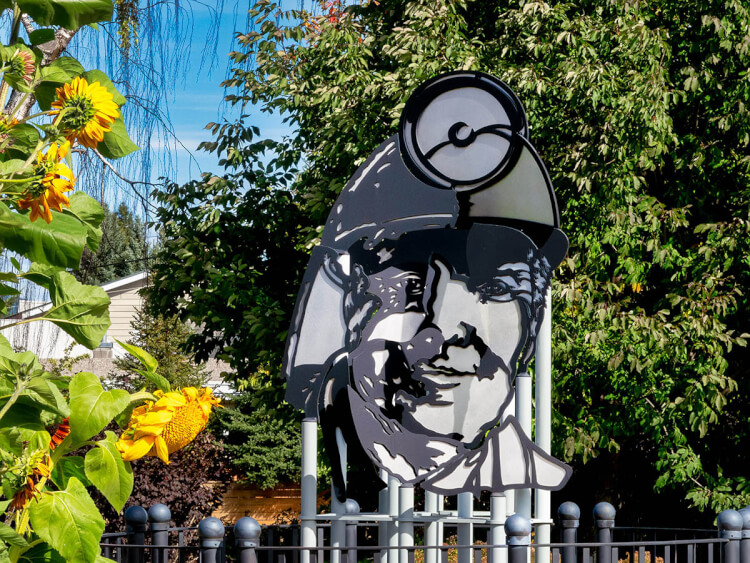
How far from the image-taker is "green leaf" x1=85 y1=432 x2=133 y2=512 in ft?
5.75

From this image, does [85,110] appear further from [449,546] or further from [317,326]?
[317,326]

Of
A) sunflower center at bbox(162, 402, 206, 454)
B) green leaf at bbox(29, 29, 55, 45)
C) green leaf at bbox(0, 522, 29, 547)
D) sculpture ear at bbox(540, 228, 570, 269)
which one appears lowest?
green leaf at bbox(0, 522, 29, 547)

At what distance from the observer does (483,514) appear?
5348 millimetres

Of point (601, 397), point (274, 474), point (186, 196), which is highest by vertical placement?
point (186, 196)

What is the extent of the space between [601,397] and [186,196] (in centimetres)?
565

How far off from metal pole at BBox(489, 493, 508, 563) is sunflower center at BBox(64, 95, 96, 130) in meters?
3.54

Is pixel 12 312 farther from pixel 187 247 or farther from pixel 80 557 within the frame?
pixel 187 247

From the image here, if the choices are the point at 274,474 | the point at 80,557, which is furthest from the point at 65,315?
the point at 274,474

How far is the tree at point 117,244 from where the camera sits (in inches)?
124

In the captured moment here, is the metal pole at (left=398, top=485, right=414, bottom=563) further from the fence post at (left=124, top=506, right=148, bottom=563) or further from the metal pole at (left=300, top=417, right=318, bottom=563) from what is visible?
the fence post at (left=124, top=506, right=148, bottom=563)

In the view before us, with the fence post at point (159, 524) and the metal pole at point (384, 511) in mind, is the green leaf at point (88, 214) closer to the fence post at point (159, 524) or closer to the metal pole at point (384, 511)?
the metal pole at point (384, 511)

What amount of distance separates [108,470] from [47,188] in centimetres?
57

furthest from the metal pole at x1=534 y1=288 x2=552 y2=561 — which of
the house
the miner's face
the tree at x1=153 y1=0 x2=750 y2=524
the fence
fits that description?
the tree at x1=153 y1=0 x2=750 y2=524

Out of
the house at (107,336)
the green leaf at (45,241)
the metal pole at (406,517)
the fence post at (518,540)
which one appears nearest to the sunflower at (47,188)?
the green leaf at (45,241)
